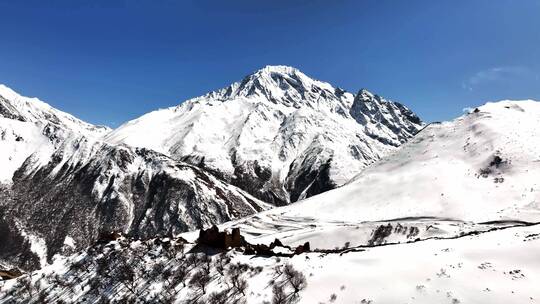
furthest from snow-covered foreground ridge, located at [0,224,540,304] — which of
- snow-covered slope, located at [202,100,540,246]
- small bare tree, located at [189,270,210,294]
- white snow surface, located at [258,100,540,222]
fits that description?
white snow surface, located at [258,100,540,222]

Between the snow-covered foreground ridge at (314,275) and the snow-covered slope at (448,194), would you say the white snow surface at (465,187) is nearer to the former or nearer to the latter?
the snow-covered slope at (448,194)

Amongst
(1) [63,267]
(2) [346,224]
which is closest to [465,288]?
(1) [63,267]

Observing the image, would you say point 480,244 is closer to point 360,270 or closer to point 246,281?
point 360,270

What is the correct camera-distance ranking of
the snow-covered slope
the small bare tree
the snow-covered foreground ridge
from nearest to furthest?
the snow-covered foreground ridge < the small bare tree < the snow-covered slope

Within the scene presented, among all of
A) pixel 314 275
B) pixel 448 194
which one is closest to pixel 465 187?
pixel 448 194

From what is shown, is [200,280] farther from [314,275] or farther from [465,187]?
[465,187]

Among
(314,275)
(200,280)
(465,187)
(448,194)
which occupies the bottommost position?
(314,275)

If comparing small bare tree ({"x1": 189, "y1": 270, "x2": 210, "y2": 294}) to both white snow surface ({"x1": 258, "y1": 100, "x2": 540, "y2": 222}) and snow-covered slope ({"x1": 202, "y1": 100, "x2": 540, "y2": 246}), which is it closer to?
snow-covered slope ({"x1": 202, "y1": 100, "x2": 540, "y2": 246})

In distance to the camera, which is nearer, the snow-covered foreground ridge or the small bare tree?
the snow-covered foreground ridge

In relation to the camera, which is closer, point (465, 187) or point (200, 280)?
point (200, 280)
